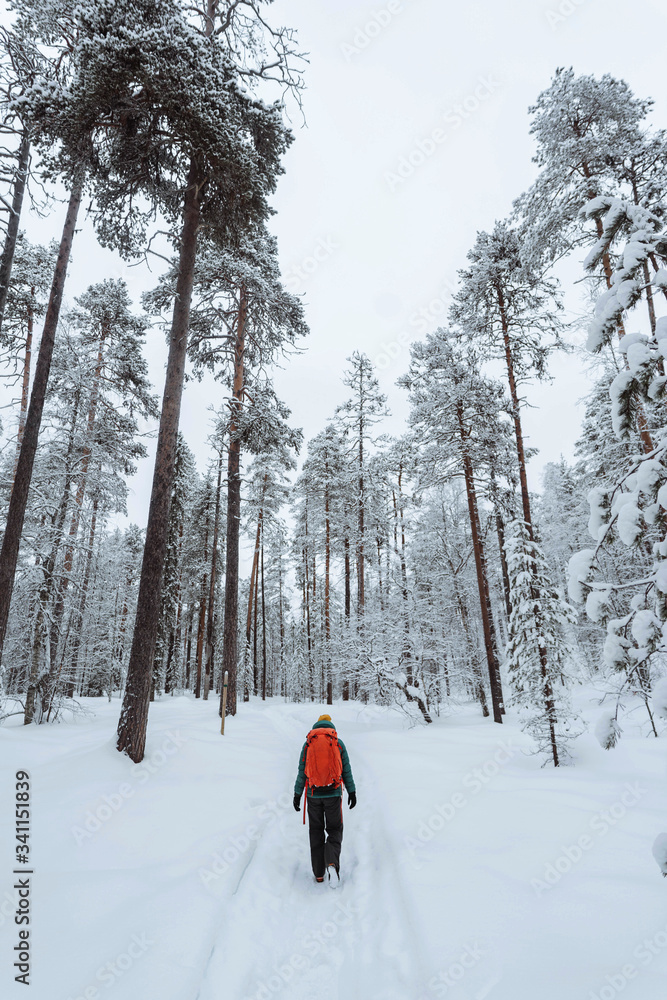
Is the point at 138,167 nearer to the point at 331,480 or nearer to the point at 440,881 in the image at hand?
the point at 440,881

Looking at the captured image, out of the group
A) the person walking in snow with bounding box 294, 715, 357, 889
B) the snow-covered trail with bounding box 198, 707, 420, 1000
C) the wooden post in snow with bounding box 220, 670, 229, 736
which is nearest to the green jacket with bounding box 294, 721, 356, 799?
the person walking in snow with bounding box 294, 715, 357, 889

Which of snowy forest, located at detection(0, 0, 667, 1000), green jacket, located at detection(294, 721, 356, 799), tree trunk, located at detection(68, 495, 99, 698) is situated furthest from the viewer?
tree trunk, located at detection(68, 495, 99, 698)

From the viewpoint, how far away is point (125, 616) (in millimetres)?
34969

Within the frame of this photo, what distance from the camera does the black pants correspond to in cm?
479

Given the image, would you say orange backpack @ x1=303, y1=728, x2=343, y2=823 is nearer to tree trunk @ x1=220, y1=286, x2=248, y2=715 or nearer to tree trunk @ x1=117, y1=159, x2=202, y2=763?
tree trunk @ x1=117, y1=159, x2=202, y2=763

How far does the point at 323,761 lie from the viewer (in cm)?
523

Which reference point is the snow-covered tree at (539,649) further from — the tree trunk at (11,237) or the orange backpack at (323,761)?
the tree trunk at (11,237)

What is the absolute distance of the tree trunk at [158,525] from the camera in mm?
6969

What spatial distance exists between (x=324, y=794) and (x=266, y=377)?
12.2 m

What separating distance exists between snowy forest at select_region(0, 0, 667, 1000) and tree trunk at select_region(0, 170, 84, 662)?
42 millimetres

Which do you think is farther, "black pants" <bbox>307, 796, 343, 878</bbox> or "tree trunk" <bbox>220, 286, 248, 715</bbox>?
"tree trunk" <bbox>220, 286, 248, 715</bbox>

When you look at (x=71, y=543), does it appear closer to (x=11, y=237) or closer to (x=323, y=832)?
(x=11, y=237)

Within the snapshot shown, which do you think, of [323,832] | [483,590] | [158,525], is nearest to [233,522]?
[158,525]

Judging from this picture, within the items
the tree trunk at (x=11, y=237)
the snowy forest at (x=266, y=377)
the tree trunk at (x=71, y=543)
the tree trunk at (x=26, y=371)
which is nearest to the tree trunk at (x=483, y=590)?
the snowy forest at (x=266, y=377)
